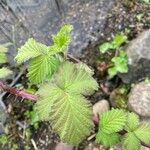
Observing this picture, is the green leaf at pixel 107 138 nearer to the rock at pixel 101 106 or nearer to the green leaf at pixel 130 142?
the green leaf at pixel 130 142

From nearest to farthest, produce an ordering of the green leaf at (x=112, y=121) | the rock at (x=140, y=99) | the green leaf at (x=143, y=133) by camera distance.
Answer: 1. the green leaf at (x=112, y=121)
2. the green leaf at (x=143, y=133)
3. the rock at (x=140, y=99)

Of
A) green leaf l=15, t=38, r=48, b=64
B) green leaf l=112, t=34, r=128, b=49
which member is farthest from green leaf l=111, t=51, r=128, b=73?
green leaf l=15, t=38, r=48, b=64

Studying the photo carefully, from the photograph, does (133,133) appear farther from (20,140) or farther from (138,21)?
(138,21)

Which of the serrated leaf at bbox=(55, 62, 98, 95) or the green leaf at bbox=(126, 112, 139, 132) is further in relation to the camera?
the green leaf at bbox=(126, 112, 139, 132)

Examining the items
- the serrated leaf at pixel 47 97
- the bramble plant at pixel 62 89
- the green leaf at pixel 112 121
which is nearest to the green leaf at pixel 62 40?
the bramble plant at pixel 62 89

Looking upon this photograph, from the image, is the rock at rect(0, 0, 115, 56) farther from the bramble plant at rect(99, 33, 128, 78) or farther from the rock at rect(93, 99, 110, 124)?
the rock at rect(93, 99, 110, 124)

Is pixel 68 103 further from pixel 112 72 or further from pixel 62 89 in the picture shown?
pixel 112 72
